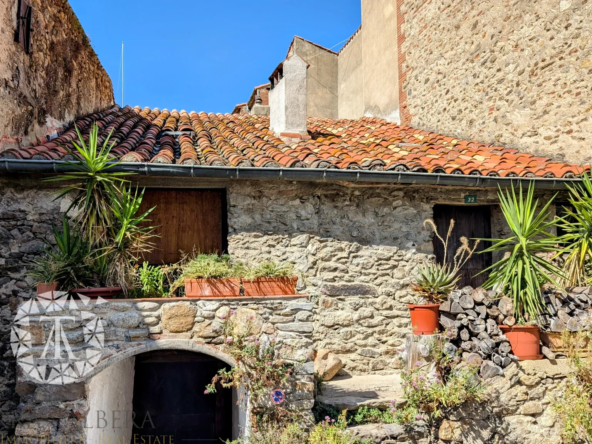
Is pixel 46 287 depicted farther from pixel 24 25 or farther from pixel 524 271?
pixel 524 271

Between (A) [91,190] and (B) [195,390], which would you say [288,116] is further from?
(B) [195,390]

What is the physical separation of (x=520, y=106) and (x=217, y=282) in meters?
5.94

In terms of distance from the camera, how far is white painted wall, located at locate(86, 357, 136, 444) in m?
4.93

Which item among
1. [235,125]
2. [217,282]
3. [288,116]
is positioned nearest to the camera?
[217,282]

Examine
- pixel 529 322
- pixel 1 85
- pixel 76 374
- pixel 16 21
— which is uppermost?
pixel 16 21

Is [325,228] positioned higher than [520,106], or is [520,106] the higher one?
[520,106]

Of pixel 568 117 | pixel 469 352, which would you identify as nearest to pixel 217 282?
pixel 469 352

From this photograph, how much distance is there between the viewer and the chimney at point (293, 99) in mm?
8109

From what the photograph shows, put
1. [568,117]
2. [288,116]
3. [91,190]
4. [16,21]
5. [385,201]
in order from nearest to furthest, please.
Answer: [91,190]
[16,21]
[385,201]
[568,117]
[288,116]

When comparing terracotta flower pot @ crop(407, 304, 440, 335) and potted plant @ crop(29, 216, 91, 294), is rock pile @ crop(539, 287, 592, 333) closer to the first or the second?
terracotta flower pot @ crop(407, 304, 440, 335)

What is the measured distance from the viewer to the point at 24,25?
677 cm

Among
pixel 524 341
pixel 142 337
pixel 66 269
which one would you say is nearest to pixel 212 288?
pixel 142 337

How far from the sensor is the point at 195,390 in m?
7.48

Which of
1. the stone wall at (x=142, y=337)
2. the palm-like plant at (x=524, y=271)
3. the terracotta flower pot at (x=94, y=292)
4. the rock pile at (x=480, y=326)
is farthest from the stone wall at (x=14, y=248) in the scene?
the palm-like plant at (x=524, y=271)
